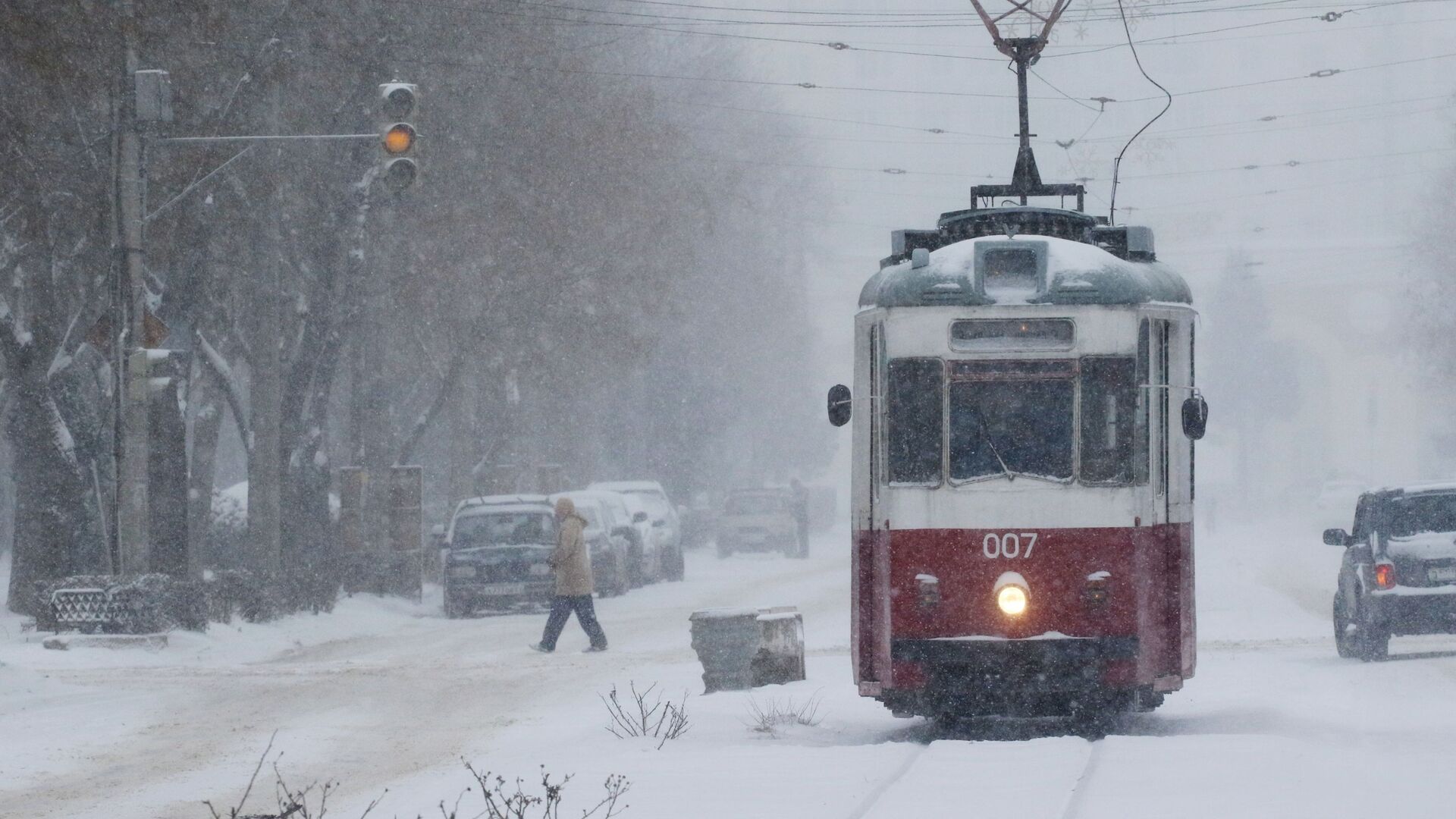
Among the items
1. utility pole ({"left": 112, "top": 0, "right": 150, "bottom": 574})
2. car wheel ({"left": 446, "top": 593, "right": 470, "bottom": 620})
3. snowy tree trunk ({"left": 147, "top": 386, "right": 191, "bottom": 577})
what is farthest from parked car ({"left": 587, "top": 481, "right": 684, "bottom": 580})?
utility pole ({"left": 112, "top": 0, "right": 150, "bottom": 574})

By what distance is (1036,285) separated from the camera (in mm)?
13789

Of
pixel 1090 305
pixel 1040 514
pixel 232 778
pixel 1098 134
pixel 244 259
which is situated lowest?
pixel 232 778

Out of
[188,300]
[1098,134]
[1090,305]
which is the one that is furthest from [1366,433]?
[1090,305]

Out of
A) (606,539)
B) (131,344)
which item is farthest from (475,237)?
(131,344)

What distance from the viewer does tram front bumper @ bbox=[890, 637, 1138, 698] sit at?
1348 cm

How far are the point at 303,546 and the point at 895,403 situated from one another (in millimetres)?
20679

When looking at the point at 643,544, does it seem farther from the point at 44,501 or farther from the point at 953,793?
the point at 953,793

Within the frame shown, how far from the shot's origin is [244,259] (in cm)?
3269

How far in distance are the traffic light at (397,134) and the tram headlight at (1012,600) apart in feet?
29.2

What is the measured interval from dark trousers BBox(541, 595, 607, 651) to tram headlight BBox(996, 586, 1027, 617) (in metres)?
10.1

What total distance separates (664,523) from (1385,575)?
21.7 meters

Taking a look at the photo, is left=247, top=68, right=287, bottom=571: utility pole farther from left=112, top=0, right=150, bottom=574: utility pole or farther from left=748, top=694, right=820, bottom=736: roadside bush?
left=748, top=694, right=820, bottom=736: roadside bush

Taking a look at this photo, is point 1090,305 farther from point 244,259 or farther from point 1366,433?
point 1366,433

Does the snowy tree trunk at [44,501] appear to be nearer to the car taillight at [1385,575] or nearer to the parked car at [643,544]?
the parked car at [643,544]
